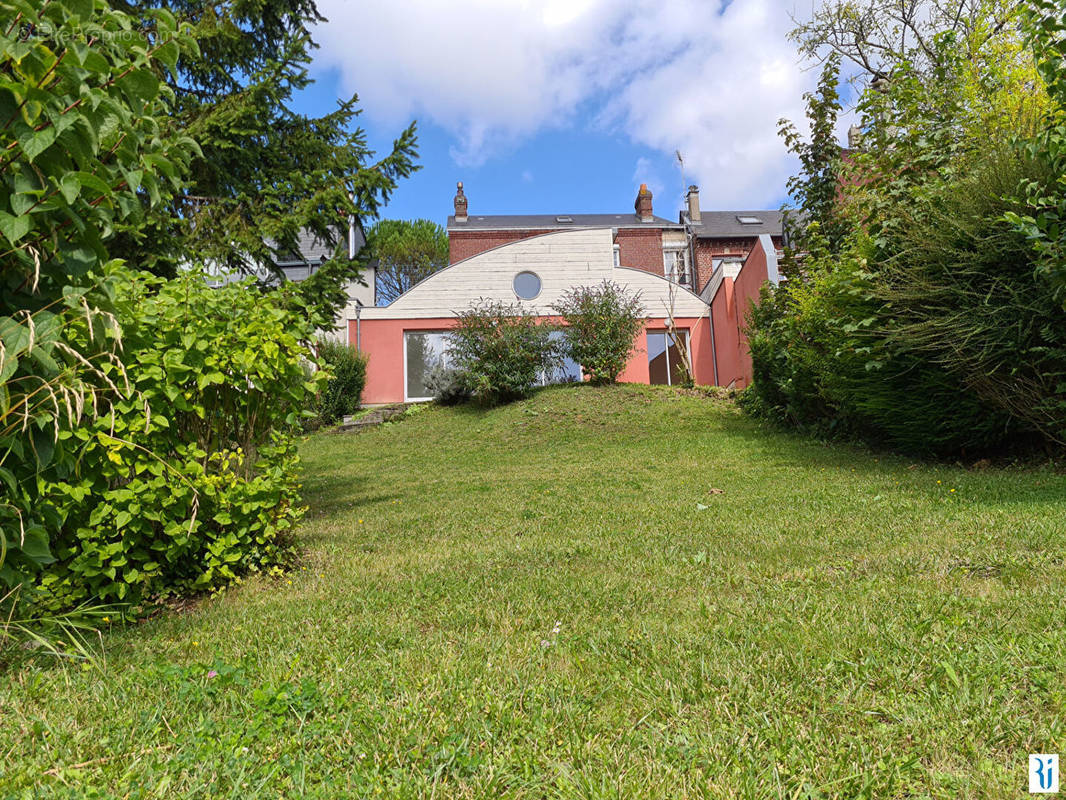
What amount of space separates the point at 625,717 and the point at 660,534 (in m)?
2.85

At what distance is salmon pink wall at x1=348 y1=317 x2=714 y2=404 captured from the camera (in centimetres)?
2066

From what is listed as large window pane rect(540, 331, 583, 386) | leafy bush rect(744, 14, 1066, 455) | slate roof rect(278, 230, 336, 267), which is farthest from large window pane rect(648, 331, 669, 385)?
leafy bush rect(744, 14, 1066, 455)

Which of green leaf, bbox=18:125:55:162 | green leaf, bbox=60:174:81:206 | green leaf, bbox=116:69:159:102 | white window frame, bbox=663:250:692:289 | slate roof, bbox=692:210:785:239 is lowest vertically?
green leaf, bbox=60:174:81:206

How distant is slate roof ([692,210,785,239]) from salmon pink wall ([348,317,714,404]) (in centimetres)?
1012

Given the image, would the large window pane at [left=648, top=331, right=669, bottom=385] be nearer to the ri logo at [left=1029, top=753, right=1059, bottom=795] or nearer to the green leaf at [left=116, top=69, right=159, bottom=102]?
the ri logo at [left=1029, top=753, right=1059, bottom=795]

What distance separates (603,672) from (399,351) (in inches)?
753

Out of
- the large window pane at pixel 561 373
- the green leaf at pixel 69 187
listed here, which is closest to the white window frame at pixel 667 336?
the large window pane at pixel 561 373

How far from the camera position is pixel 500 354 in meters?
16.6

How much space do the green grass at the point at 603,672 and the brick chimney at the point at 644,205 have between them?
29.6m

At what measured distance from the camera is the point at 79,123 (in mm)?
1798

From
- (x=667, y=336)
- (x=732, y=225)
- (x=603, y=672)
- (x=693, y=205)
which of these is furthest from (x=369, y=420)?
(x=732, y=225)

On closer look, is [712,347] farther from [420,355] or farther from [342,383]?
[342,383]

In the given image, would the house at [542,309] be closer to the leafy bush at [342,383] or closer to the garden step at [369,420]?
the leafy bush at [342,383]

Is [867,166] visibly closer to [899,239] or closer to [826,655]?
[899,239]
